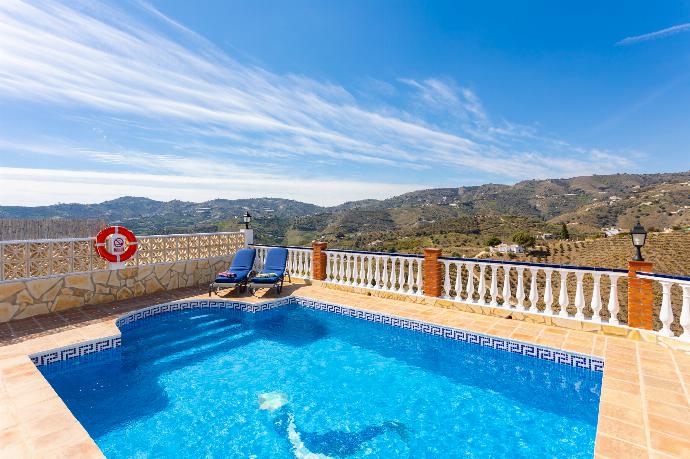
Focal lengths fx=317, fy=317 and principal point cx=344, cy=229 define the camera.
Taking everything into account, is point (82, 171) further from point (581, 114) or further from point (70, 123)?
point (581, 114)

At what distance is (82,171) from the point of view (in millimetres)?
26891

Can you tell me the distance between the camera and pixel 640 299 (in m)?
5.07

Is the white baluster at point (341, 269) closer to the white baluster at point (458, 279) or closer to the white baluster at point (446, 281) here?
the white baluster at point (446, 281)

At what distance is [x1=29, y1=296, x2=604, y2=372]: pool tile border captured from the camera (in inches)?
182

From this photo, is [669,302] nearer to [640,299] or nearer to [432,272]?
[640,299]

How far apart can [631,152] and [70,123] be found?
50624 mm

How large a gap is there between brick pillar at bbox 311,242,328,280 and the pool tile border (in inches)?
57.7

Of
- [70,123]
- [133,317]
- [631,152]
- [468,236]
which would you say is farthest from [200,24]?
[468,236]

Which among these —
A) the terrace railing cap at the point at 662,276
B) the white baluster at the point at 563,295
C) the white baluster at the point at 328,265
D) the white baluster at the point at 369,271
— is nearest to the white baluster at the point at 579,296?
the white baluster at the point at 563,295

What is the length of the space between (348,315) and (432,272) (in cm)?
211

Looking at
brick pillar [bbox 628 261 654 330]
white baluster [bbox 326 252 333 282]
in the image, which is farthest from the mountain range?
brick pillar [bbox 628 261 654 330]

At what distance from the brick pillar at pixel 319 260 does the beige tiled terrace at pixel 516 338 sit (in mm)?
2659

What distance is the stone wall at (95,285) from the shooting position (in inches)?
237

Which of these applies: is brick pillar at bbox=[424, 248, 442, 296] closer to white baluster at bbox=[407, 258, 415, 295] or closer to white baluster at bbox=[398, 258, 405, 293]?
white baluster at bbox=[407, 258, 415, 295]
